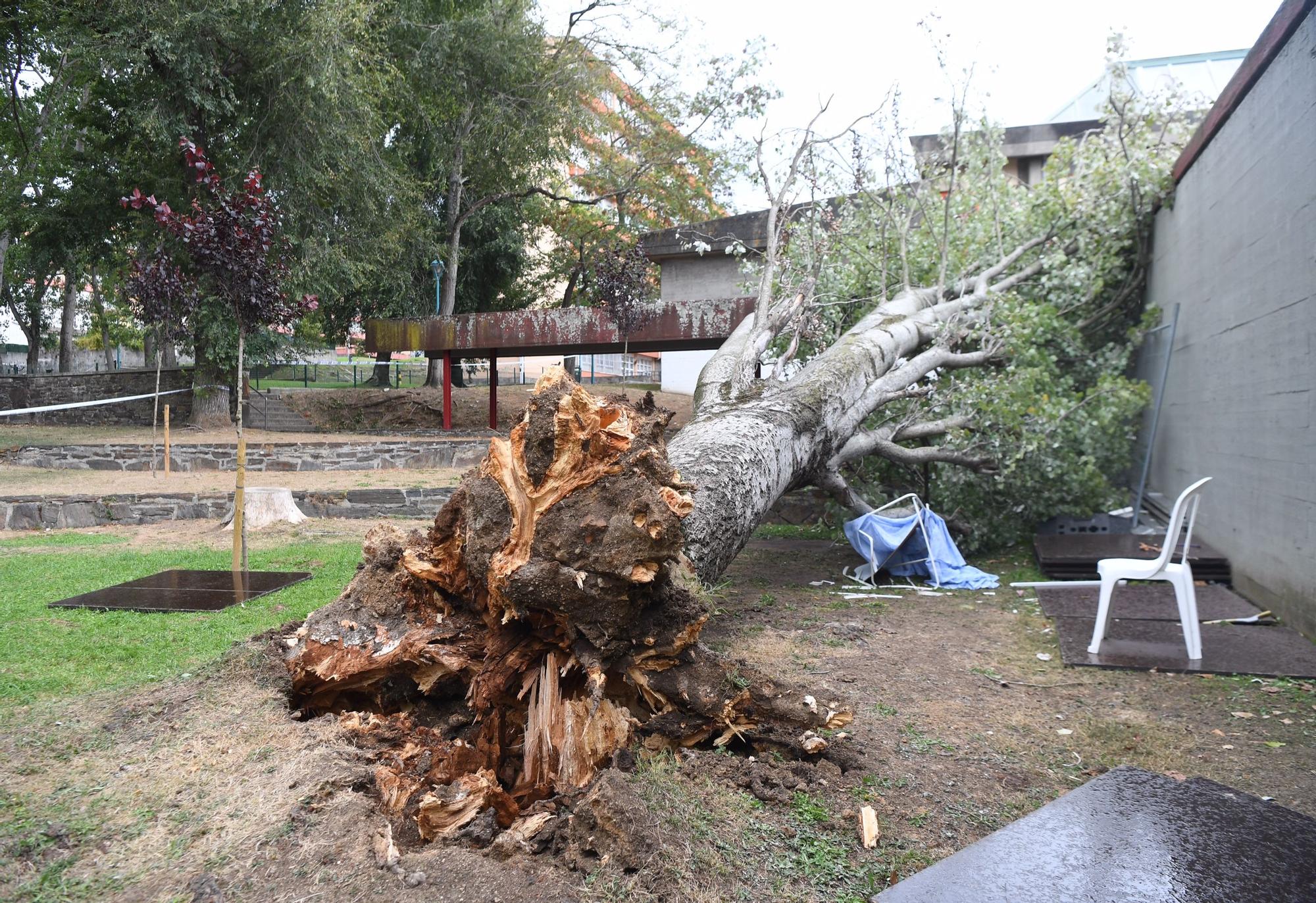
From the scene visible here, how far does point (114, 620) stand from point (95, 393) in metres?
16.8

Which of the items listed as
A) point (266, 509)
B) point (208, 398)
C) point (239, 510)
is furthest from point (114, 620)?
point (208, 398)

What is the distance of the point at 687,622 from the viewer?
307 cm

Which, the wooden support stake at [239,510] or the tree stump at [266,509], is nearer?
the wooden support stake at [239,510]

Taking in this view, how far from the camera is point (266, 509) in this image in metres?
8.50

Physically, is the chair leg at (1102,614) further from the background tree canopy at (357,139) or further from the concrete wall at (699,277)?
the concrete wall at (699,277)

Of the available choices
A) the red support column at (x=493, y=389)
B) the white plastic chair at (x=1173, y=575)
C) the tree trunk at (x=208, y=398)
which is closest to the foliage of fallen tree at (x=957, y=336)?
the white plastic chair at (x=1173, y=575)

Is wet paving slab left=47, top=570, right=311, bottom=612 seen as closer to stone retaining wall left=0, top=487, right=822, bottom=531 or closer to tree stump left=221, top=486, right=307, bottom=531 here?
tree stump left=221, top=486, right=307, bottom=531

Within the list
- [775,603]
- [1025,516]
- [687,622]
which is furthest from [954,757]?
[1025,516]

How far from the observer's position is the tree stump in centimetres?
837

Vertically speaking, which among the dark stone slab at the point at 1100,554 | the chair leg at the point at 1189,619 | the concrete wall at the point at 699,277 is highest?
the concrete wall at the point at 699,277

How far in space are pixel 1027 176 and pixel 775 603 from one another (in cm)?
1428

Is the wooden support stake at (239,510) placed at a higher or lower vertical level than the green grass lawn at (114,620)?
higher

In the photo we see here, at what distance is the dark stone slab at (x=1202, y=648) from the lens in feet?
13.9

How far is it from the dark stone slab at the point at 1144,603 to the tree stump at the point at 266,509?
22.6ft
